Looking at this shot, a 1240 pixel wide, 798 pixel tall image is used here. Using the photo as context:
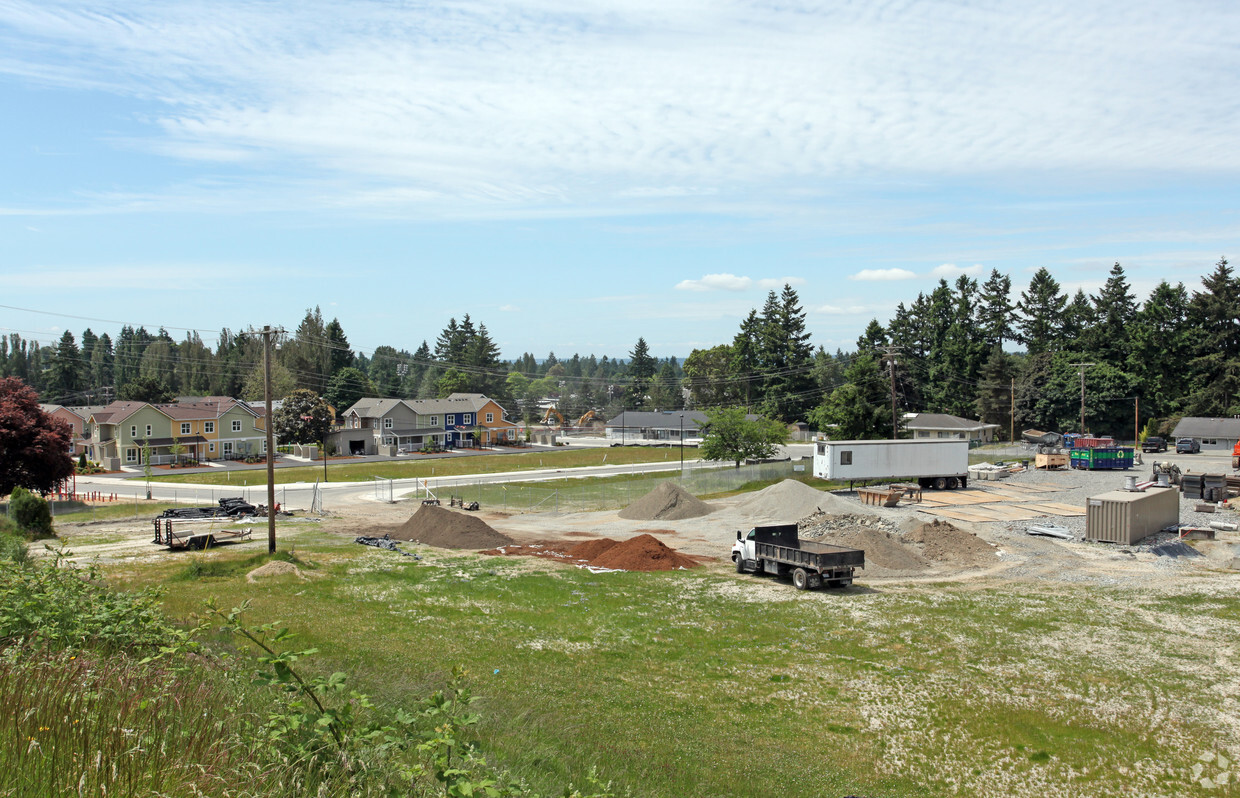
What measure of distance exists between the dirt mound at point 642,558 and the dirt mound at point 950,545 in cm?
1133

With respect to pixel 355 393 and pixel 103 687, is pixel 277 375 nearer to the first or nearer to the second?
pixel 355 393

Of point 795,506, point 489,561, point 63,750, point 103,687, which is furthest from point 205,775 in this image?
point 795,506

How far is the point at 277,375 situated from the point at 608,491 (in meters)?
76.9

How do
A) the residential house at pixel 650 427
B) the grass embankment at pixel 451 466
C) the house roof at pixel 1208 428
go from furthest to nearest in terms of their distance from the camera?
the residential house at pixel 650 427 < the house roof at pixel 1208 428 < the grass embankment at pixel 451 466

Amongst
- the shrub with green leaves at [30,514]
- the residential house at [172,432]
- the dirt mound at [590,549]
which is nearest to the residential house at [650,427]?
the residential house at [172,432]

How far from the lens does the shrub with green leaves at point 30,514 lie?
37.1m

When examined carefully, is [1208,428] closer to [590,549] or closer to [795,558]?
[795,558]

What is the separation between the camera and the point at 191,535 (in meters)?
36.6

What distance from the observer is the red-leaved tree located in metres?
47.5

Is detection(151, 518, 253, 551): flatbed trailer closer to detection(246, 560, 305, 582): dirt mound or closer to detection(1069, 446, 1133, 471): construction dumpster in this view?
detection(246, 560, 305, 582): dirt mound

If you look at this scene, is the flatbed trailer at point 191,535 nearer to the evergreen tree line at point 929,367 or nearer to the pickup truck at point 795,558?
the pickup truck at point 795,558

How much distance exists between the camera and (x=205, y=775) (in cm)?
604

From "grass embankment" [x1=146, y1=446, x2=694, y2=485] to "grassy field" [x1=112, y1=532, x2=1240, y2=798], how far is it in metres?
51.2

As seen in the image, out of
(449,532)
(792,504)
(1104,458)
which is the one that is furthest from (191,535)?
(1104,458)
